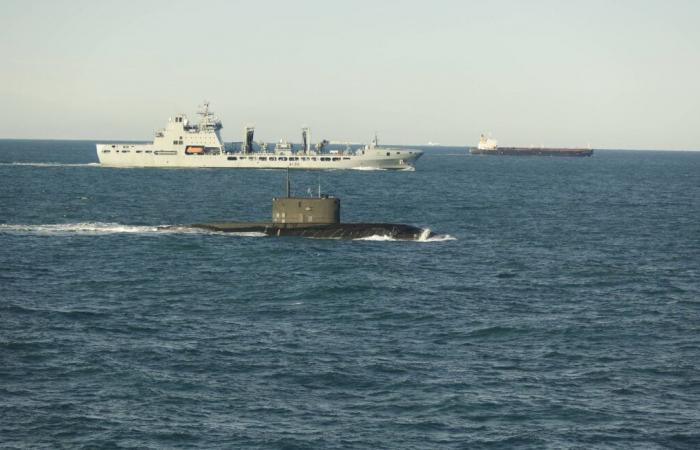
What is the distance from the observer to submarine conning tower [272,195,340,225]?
219 ft

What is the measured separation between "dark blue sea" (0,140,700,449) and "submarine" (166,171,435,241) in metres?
1.62

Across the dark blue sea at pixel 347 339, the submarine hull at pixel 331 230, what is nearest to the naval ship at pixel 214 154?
the dark blue sea at pixel 347 339

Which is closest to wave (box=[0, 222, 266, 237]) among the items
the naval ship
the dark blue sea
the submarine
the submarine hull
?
the dark blue sea

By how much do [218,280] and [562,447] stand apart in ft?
95.0

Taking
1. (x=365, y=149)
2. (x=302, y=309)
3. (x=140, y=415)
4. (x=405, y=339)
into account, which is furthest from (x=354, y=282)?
(x=365, y=149)

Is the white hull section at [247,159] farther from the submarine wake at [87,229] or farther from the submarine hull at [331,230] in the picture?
the submarine hull at [331,230]

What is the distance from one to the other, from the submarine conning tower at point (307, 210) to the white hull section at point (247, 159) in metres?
109

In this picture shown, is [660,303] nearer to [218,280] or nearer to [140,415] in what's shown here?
[218,280]

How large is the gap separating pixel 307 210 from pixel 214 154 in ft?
366

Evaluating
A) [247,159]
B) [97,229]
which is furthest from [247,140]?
[97,229]

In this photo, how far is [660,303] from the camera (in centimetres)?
4625

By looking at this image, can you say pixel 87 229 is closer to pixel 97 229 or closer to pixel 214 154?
pixel 97 229

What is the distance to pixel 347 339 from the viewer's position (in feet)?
123

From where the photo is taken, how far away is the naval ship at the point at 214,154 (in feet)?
570
